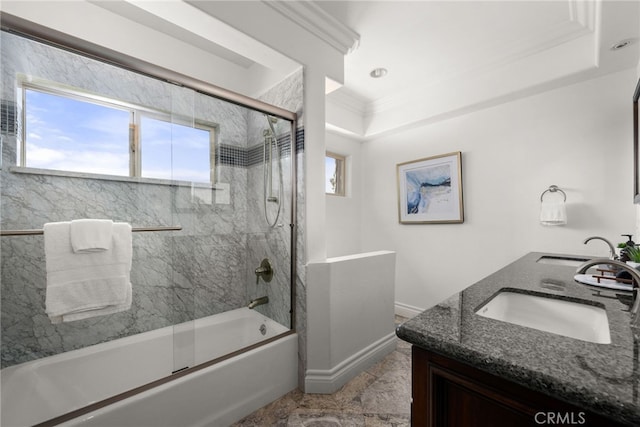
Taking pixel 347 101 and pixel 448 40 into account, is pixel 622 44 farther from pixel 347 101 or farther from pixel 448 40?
pixel 347 101

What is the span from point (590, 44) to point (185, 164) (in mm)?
3087

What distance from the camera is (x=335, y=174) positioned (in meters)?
3.54

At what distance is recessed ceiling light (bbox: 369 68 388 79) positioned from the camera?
8.57 feet

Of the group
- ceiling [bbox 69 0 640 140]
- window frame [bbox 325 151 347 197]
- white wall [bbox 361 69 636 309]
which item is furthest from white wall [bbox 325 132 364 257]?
ceiling [bbox 69 0 640 140]

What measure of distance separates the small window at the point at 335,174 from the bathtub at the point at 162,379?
6.42ft

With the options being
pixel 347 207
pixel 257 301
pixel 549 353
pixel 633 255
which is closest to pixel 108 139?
pixel 257 301

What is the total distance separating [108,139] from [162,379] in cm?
169

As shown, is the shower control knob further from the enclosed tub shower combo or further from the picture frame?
the picture frame

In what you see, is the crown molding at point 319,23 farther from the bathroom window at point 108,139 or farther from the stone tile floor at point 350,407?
the stone tile floor at point 350,407

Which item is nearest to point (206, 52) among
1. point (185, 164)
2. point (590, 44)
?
point (185, 164)

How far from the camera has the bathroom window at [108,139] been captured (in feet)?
5.62

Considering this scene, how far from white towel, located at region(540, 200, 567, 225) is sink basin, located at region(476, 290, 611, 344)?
4.94 ft

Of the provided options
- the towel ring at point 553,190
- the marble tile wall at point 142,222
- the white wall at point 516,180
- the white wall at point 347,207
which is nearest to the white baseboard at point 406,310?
the white wall at point 516,180

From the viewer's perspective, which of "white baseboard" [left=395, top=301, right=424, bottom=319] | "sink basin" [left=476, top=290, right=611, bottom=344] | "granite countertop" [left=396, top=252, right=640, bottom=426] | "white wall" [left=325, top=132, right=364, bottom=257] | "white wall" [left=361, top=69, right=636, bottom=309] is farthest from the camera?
"white wall" [left=325, top=132, right=364, bottom=257]
